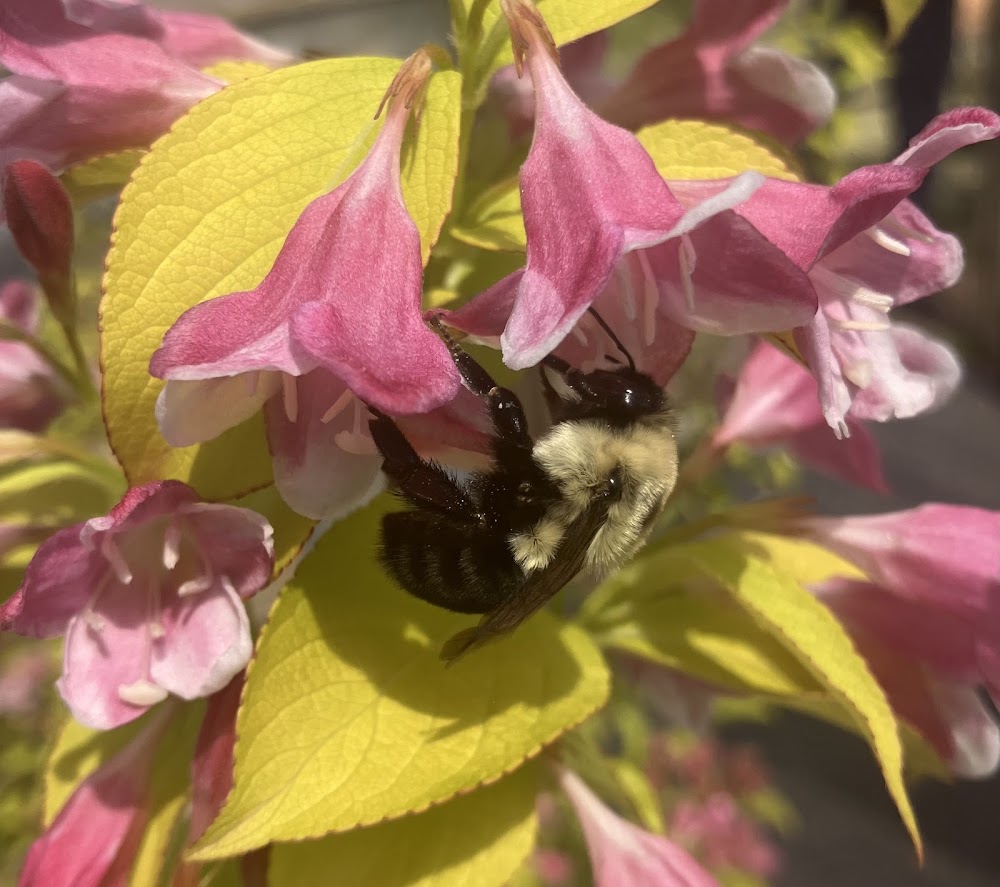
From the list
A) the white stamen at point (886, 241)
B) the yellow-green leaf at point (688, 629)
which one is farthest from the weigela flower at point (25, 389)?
the white stamen at point (886, 241)

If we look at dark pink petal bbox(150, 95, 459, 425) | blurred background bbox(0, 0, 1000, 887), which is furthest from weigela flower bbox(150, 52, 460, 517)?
blurred background bbox(0, 0, 1000, 887)

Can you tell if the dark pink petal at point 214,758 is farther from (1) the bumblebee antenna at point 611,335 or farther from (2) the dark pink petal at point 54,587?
(1) the bumblebee antenna at point 611,335

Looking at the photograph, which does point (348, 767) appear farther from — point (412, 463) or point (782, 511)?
point (782, 511)

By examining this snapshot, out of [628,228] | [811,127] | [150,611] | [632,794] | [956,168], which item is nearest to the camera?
[628,228]

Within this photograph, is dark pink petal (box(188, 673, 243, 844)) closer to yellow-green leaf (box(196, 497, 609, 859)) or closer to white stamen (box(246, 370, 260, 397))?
yellow-green leaf (box(196, 497, 609, 859))

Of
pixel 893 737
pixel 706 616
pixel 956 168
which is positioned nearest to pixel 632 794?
pixel 706 616

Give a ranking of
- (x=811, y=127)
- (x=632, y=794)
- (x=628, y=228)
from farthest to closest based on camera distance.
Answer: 1. (x=632, y=794)
2. (x=811, y=127)
3. (x=628, y=228)
